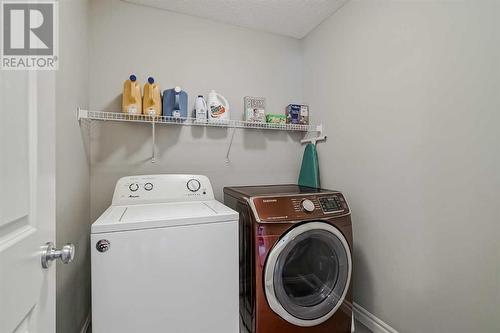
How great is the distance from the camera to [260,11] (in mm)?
1985

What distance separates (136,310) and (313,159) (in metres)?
1.73

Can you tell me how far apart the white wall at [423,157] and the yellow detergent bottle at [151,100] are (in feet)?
4.93

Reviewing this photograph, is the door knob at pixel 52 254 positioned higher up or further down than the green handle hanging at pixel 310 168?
further down

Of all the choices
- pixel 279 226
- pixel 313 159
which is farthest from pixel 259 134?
pixel 279 226

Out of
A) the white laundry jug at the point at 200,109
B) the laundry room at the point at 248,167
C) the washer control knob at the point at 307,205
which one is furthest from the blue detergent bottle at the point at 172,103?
the washer control knob at the point at 307,205

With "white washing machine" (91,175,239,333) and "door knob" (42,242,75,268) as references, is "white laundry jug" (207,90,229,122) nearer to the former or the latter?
"white washing machine" (91,175,239,333)

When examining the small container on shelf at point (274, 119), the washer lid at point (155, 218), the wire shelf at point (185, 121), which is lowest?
the washer lid at point (155, 218)

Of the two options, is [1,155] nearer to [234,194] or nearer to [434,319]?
[234,194]

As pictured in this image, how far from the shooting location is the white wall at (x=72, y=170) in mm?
Result: 1106

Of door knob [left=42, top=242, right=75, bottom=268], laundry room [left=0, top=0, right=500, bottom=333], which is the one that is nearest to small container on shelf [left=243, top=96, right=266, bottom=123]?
laundry room [left=0, top=0, right=500, bottom=333]

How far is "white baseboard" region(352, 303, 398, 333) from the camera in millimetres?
1509

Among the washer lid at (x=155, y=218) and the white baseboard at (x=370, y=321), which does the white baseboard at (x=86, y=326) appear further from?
the white baseboard at (x=370, y=321)

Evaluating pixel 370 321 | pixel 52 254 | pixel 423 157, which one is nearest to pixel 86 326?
pixel 52 254

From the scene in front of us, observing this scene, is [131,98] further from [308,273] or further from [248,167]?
[308,273]
